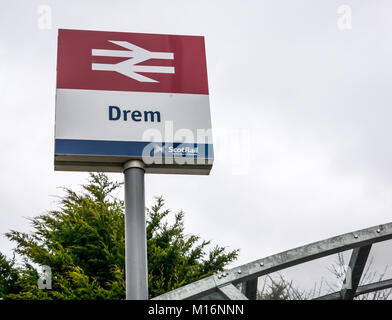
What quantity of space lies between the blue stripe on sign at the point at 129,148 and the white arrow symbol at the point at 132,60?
2.53 ft

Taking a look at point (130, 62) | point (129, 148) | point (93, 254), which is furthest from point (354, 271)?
point (93, 254)

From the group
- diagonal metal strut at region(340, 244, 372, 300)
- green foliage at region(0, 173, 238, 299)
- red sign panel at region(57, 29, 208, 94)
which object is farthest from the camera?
green foliage at region(0, 173, 238, 299)

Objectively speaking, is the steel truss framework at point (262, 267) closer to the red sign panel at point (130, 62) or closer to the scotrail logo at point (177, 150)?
the scotrail logo at point (177, 150)

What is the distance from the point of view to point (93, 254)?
551 inches

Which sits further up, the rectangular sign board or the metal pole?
the rectangular sign board

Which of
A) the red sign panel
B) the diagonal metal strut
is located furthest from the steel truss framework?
the red sign panel

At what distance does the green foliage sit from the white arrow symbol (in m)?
6.72

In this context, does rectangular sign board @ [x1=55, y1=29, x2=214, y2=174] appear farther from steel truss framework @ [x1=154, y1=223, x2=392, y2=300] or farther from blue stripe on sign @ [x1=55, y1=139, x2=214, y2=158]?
steel truss framework @ [x1=154, y1=223, x2=392, y2=300]

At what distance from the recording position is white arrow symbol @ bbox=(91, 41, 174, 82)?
19.6 ft

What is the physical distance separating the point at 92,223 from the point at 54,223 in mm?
1275

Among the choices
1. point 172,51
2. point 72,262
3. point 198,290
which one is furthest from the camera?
point 72,262

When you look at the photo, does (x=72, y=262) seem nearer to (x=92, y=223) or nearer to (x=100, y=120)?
(x=92, y=223)
